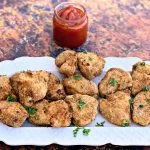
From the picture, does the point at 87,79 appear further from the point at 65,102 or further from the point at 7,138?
the point at 7,138

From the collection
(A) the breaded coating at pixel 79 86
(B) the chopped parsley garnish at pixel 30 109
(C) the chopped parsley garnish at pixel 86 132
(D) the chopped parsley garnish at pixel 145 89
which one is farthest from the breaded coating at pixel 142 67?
(B) the chopped parsley garnish at pixel 30 109

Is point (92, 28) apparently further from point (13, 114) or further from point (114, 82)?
point (13, 114)

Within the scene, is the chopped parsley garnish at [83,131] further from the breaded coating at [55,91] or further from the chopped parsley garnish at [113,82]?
the chopped parsley garnish at [113,82]

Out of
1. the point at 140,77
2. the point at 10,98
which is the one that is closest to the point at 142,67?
the point at 140,77

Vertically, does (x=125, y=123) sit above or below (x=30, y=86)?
below

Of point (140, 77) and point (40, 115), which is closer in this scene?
point (40, 115)

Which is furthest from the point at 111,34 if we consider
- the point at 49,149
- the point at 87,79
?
the point at 49,149

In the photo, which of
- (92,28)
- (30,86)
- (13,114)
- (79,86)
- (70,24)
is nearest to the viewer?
(13,114)

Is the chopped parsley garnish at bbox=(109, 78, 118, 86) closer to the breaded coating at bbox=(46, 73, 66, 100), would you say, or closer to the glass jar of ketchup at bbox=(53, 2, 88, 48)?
the breaded coating at bbox=(46, 73, 66, 100)
